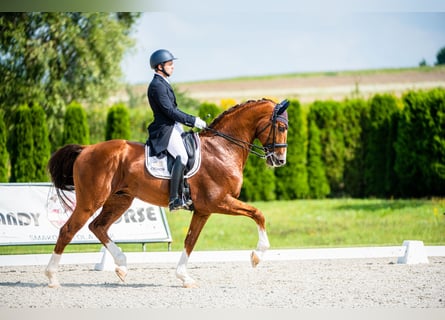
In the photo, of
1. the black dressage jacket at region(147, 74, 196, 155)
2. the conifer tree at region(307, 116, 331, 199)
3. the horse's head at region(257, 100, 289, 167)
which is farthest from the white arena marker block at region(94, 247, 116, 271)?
the conifer tree at region(307, 116, 331, 199)

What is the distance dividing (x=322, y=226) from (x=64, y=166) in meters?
7.30

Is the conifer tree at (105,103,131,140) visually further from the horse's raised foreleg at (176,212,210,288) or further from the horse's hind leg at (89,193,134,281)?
the horse's raised foreleg at (176,212,210,288)

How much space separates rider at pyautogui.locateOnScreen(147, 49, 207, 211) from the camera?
23.9 feet

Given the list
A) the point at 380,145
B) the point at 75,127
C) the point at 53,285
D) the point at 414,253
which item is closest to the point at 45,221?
the point at 53,285

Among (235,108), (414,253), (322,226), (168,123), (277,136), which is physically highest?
(235,108)

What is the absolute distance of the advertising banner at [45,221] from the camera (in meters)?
9.84

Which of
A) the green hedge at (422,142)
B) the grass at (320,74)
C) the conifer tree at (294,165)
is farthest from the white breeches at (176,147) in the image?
the grass at (320,74)

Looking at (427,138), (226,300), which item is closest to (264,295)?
(226,300)

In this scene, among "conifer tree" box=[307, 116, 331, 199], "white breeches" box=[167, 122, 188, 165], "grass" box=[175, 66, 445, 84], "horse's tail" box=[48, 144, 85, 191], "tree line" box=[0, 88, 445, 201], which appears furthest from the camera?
"grass" box=[175, 66, 445, 84]

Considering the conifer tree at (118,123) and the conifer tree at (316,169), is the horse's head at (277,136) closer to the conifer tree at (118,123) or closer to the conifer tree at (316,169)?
the conifer tree at (118,123)

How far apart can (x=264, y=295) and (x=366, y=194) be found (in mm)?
11731

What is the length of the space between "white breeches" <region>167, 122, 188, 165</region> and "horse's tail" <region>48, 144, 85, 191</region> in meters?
1.13

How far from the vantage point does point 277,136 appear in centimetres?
743

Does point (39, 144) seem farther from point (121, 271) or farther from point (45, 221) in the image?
point (121, 271)
